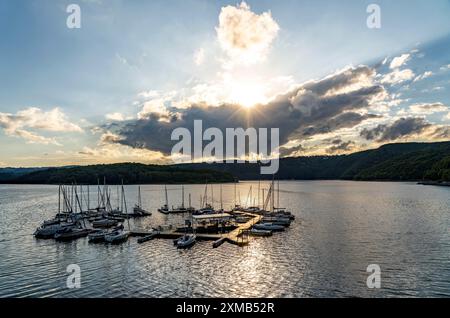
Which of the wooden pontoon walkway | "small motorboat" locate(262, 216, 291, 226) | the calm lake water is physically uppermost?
"small motorboat" locate(262, 216, 291, 226)

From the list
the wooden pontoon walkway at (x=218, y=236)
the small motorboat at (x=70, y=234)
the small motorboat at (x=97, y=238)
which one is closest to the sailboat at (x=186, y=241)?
the wooden pontoon walkway at (x=218, y=236)

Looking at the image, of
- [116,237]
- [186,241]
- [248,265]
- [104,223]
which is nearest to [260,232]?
[186,241]

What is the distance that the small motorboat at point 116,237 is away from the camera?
207 ft

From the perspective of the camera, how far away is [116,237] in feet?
209

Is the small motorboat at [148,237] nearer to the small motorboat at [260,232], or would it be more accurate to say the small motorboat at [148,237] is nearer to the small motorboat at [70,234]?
the small motorboat at [70,234]

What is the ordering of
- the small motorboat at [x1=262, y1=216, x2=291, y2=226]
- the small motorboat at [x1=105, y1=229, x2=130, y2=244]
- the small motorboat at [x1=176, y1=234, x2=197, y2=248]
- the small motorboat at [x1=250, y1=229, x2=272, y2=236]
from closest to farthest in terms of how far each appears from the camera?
the small motorboat at [x1=176, y1=234, x2=197, y2=248] < the small motorboat at [x1=105, y1=229, x2=130, y2=244] < the small motorboat at [x1=250, y1=229, x2=272, y2=236] < the small motorboat at [x1=262, y1=216, x2=291, y2=226]

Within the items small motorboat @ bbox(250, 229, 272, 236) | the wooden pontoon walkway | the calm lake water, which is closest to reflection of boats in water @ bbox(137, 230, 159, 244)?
the wooden pontoon walkway

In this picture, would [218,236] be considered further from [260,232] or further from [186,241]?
[260,232]

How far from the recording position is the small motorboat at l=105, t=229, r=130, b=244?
63.0m

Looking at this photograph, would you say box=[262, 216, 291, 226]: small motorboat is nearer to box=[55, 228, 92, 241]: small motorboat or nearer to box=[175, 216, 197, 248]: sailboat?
box=[175, 216, 197, 248]: sailboat
